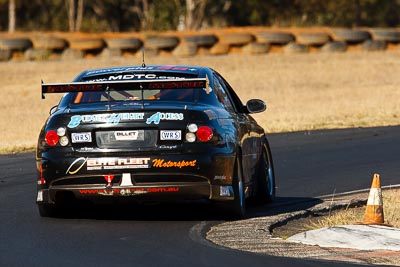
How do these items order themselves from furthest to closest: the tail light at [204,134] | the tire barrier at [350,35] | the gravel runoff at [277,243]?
1. the tire barrier at [350,35]
2. the tail light at [204,134]
3. the gravel runoff at [277,243]

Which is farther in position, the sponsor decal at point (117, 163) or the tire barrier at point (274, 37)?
the tire barrier at point (274, 37)

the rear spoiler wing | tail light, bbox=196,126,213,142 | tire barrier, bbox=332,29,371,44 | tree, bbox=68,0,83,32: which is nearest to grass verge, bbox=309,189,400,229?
tail light, bbox=196,126,213,142

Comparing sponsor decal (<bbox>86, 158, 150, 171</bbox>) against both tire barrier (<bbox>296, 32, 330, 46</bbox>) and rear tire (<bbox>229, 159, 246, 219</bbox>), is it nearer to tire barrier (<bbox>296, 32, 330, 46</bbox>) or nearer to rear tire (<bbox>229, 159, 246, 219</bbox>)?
rear tire (<bbox>229, 159, 246, 219</bbox>)

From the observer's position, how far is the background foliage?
197 feet

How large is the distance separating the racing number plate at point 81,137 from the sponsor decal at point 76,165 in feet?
0.48

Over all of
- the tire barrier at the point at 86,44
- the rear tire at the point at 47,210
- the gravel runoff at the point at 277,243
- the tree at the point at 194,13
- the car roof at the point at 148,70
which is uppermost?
the tree at the point at 194,13

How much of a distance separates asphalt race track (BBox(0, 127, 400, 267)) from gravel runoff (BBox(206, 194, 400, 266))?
6.7 inches

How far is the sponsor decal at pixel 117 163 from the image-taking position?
10.2m

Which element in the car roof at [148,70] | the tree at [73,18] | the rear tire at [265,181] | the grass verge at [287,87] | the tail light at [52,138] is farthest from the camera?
the tree at [73,18]

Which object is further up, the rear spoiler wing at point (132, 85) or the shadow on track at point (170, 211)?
the rear spoiler wing at point (132, 85)

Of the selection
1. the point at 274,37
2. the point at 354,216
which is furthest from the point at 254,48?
the point at 354,216

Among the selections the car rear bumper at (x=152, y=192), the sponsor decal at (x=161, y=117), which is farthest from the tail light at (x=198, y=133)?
the car rear bumper at (x=152, y=192)

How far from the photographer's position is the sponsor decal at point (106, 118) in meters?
10.2

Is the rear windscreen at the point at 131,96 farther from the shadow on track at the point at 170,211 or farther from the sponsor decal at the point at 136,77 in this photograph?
the shadow on track at the point at 170,211
